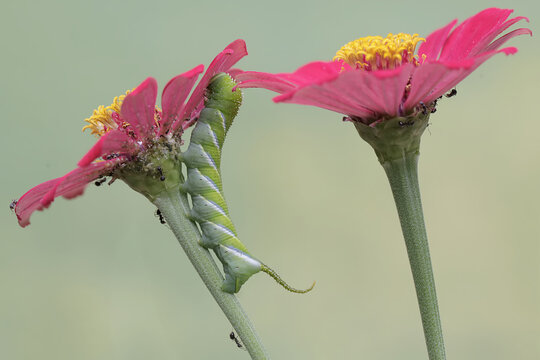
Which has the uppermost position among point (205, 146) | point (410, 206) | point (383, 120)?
point (205, 146)

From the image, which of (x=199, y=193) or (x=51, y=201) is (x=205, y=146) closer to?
(x=199, y=193)

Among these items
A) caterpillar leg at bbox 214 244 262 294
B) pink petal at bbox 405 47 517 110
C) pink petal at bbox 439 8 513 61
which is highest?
pink petal at bbox 439 8 513 61

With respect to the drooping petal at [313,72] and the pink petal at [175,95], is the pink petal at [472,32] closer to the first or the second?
the drooping petal at [313,72]

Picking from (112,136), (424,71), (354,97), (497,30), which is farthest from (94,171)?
(497,30)

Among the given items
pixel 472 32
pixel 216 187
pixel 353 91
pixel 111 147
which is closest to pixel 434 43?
pixel 472 32

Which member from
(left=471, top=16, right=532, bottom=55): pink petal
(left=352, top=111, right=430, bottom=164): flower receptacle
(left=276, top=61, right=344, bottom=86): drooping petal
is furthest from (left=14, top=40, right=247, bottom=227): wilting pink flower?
(left=471, top=16, right=532, bottom=55): pink petal

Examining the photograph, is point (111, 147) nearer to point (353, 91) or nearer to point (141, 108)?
point (141, 108)

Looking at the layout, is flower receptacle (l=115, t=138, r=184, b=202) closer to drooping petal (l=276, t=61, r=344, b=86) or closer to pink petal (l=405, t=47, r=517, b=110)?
drooping petal (l=276, t=61, r=344, b=86)
